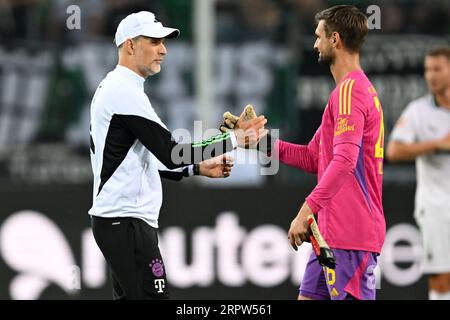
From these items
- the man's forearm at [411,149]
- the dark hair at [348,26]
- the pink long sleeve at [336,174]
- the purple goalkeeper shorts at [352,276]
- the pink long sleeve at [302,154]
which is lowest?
the purple goalkeeper shorts at [352,276]

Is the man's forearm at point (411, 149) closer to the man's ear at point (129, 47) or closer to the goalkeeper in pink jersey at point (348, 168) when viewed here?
the goalkeeper in pink jersey at point (348, 168)

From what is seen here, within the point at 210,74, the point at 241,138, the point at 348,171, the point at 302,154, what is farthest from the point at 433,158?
the point at 348,171

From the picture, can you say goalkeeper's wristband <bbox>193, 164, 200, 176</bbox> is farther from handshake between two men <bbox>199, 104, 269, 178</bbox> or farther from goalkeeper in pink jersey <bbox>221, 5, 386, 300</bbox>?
goalkeeper in pink jersey <bbox>221, 5, 386, 300</bbox>

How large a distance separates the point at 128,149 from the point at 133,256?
0.59 metres

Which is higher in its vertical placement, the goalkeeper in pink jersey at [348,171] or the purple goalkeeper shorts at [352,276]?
the goalkeeper in pink jersey at [348,171]

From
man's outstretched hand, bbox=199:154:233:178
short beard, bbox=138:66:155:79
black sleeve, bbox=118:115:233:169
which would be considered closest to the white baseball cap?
short beard, bbox=138:66:155:79

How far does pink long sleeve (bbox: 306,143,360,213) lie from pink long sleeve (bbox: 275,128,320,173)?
0.73 m

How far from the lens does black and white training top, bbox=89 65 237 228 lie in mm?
5773

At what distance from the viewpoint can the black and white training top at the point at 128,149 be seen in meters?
5.77

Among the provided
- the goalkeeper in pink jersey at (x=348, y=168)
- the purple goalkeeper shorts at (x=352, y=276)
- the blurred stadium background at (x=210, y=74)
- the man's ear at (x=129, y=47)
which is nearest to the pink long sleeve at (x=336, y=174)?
the goalkeeper in pink jersey at (x=348, y=168)

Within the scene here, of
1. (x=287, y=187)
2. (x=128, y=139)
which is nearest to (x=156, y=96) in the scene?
(x=287, y=187)

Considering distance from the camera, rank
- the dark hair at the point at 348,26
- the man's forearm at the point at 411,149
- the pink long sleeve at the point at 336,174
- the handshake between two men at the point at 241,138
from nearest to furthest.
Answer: the pink long sleeve at the point at 336,174, the dark hair at the point at 348,26, the handshake between two men at the point at 241,138, the man's forearm at the point at 411,149

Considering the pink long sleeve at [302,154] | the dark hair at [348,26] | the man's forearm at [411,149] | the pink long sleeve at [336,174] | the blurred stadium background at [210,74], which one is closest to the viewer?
the pink long sleeve at [336,174]

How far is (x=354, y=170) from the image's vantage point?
225 inches
